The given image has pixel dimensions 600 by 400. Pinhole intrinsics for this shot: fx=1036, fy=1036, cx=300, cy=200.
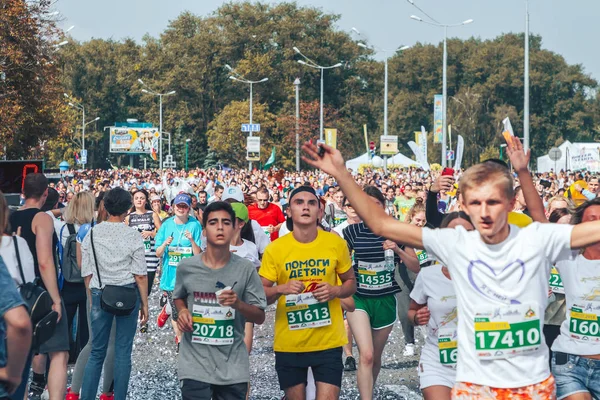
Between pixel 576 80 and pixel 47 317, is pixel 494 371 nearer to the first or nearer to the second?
pixel 47 317

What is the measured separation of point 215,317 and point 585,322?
205 centimetres

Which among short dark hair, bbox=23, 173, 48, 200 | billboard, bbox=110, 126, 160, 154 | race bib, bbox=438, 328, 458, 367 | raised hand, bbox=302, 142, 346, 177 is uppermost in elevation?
billboard, bbox=110, 126, 160, 154

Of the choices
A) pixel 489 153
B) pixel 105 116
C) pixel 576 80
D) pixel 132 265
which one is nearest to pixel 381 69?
pixel 489 153

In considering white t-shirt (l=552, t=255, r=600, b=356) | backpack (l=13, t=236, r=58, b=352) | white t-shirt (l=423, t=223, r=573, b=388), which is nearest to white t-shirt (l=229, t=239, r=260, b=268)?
white t-shirt (l=552, t=255, r=600, b=356)

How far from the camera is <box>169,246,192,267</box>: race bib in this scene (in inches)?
431

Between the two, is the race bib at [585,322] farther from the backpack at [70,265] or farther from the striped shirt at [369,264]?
the backpack at [70,265]

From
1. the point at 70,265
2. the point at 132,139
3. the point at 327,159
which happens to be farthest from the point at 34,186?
the point at 132,139

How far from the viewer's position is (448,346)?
5770mm

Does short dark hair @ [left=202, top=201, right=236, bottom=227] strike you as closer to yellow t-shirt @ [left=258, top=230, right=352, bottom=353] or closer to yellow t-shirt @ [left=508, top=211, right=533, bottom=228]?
yellow t-shirt @ [left=258, top=230, right=352, bottom=353]

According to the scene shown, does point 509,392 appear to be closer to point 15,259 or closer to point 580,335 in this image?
point 580,335

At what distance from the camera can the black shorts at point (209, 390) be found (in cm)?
588

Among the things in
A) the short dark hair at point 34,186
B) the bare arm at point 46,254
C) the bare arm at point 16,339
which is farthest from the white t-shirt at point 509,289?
the short dark hair at point 34,186

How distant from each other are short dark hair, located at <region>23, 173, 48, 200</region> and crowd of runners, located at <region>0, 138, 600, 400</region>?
1 centimetres

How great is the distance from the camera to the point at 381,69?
87.6m
